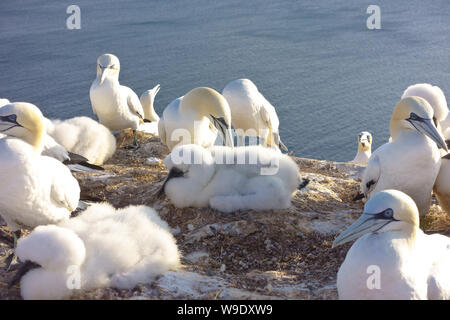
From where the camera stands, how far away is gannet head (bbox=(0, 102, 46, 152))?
4.90 meters

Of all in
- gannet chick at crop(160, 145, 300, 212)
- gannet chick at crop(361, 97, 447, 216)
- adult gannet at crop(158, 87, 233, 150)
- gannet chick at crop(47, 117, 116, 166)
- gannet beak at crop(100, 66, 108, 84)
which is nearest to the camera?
gannet chick at crop(160, 145, 300, 212)

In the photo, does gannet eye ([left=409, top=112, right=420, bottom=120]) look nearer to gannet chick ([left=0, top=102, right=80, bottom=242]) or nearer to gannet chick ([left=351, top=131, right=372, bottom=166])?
gannet chick ([left=0, top=102, right=80, bottom=242])

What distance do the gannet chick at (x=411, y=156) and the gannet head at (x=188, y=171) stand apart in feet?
5.37

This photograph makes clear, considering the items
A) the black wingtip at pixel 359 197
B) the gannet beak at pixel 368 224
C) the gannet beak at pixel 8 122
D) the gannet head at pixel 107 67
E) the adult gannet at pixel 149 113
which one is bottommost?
the adult gannet at pixel 149 113

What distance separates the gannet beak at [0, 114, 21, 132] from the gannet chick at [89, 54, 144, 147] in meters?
4.07

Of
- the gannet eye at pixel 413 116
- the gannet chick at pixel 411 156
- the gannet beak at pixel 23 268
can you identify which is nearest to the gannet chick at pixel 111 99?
the gannet chick at pixel 411 156

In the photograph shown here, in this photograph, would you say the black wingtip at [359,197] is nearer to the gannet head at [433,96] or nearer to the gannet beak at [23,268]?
the gannet head at [433,96]

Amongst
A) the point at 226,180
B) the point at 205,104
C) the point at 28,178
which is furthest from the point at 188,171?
the point at 28,178

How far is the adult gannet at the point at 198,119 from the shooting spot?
6.26 meters

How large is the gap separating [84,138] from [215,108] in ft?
8.14

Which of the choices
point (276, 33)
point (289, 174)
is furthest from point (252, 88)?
point (276, 33)

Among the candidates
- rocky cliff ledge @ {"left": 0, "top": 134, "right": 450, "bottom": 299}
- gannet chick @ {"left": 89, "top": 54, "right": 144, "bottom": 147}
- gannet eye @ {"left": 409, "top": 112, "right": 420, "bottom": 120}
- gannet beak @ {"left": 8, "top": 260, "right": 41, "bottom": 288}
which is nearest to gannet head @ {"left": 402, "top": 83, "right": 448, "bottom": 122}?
rocky cliff ledge @ {"left": 0, "top": 134, "right": 450, "bottom": 299}

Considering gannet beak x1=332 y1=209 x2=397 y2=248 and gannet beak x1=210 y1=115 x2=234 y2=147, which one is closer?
gannet beak x1=332 y1=209 x2=397 y2=248

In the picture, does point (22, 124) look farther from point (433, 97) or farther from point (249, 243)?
point (433, 97)
